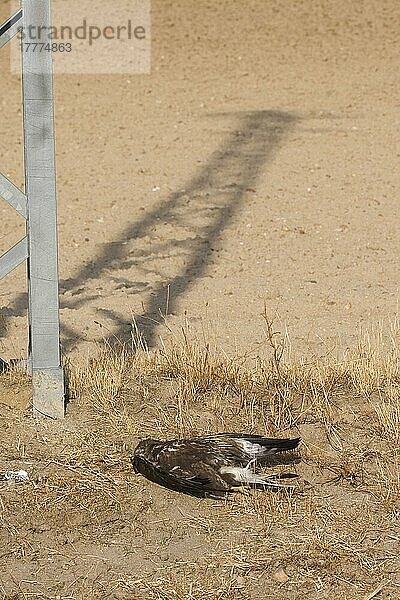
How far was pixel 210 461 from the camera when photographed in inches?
152

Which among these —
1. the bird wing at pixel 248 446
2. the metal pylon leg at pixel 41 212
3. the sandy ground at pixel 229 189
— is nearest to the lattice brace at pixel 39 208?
the metal pylon leg at pixel 41 212

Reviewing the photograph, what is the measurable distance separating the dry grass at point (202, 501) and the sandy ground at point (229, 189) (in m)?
0.89

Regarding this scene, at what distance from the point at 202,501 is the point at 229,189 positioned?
18.3ft

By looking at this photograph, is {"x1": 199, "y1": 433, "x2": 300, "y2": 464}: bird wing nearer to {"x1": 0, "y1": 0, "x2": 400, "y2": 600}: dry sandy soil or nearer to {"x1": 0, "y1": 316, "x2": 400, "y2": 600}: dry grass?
{"x1": 0, "y1": 316, "x2": 400, "y2": 600}: dry grass

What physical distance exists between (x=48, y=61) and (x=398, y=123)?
730 cm

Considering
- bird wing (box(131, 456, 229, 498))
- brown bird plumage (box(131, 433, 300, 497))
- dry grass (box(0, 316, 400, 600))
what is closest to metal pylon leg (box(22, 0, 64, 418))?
dry grass (box(0, 316, 400, 600))

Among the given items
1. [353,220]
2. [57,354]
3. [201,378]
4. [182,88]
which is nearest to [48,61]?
[57,354]

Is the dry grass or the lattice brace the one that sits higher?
the lattice brace

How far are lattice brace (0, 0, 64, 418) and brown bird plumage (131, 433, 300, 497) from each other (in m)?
0.60

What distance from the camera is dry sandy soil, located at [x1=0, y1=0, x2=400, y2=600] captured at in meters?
3.62

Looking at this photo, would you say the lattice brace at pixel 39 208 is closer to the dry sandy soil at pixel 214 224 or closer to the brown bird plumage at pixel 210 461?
the dry sandy soil at pixel 214 224

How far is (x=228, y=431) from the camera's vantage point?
4270 millimetres

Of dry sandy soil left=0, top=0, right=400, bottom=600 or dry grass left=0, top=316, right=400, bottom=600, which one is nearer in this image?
dry grass left=0, top=316, right=400, bottom=600

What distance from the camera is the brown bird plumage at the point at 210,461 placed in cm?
378
